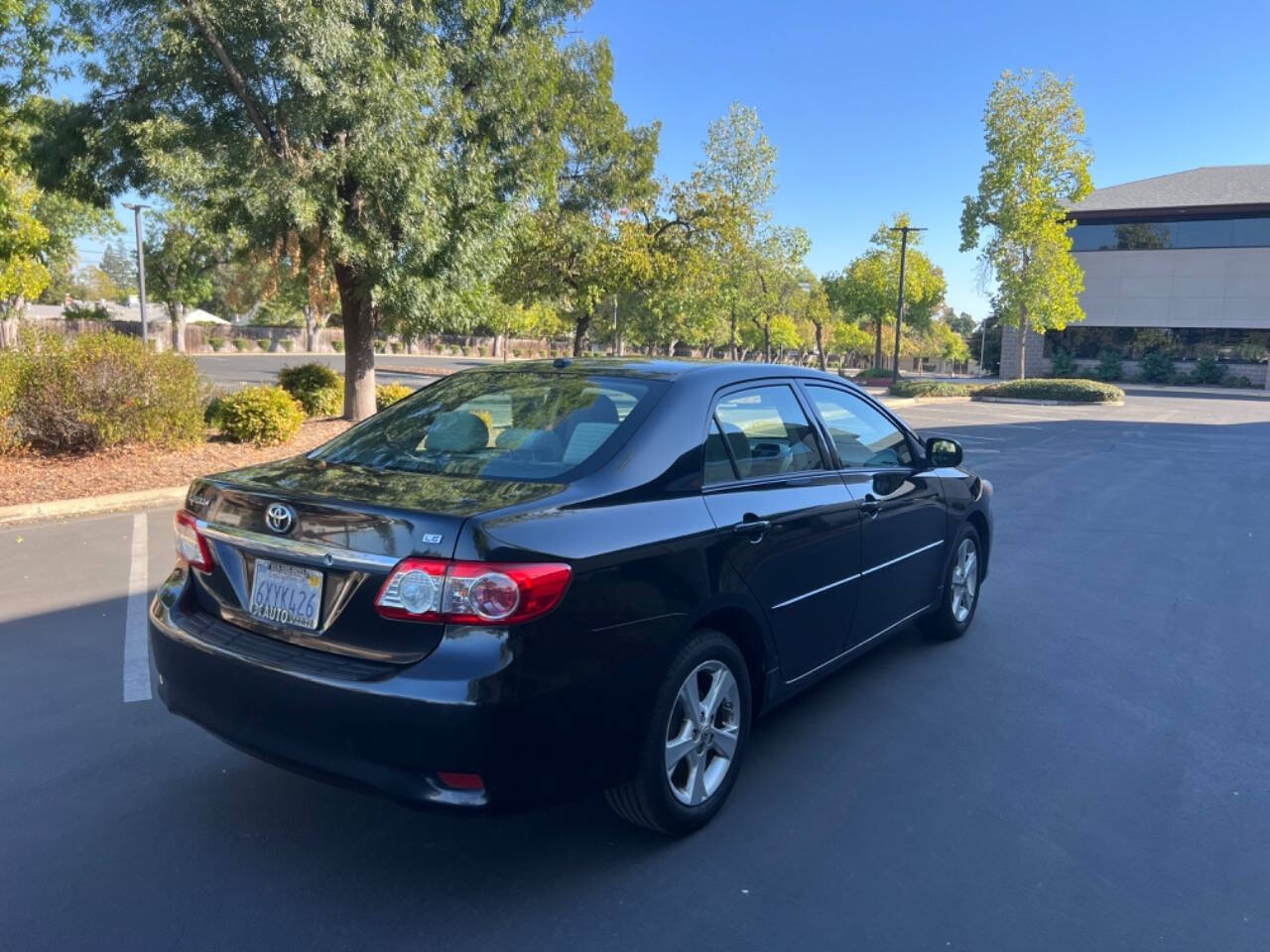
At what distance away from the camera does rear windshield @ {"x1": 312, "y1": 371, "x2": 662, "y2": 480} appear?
329 centimetres

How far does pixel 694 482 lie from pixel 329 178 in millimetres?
10208

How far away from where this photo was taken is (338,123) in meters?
11.6

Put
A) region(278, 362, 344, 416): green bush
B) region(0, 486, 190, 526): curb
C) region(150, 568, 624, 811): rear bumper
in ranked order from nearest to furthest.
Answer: region(150, 568, 624, 811): rear bumper → region(0, 486, 190, 526): curb → region(278, 362, 344, 416): green bush

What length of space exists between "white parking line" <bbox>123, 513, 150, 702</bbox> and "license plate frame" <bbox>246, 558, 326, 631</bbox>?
75.4 inches

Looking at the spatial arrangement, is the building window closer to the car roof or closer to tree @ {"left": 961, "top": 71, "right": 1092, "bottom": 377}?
tree @ {"left": 961, "top": 71, "right": 1092, "bottom": 377}

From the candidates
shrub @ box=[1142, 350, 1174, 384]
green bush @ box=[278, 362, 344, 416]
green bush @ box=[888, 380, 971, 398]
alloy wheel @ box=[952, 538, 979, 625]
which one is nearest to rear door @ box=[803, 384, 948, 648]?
alloy wheel @ box=[952, 538, 979, 625]

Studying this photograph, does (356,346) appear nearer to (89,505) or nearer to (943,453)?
(89,505)

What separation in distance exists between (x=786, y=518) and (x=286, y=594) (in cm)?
190

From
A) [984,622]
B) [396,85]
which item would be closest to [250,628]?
[984,622]

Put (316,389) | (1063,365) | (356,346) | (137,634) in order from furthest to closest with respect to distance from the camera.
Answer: (1063,365) < (316,389) < (356,346) < (137,634)

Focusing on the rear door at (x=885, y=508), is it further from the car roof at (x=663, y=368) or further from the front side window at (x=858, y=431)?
the car roof at (x=663, y=368)

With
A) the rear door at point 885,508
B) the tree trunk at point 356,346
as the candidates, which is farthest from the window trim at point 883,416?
the tree trunk at point 356,346

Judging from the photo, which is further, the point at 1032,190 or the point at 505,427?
the point at 1032,190

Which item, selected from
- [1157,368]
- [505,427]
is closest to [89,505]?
[505,427]
